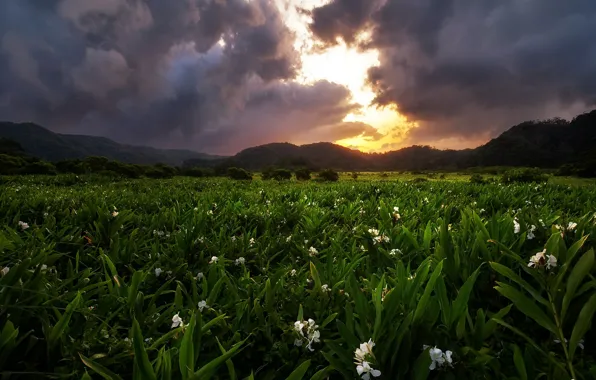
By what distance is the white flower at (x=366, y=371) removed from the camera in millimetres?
1191

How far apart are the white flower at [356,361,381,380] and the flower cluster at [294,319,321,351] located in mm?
323

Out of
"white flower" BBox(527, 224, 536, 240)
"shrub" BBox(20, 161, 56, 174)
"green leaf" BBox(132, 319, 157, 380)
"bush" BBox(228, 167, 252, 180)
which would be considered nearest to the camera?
"green leaf" BBox(132, 319, 157, 380)

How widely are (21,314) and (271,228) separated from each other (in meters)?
3.07

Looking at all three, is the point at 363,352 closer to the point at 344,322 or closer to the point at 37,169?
the point at 344,322

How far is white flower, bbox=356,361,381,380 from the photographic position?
119 centimetres

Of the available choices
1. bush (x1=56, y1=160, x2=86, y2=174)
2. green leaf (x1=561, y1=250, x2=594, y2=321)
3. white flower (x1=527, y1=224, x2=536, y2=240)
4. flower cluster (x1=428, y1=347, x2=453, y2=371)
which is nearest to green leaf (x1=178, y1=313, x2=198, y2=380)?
flower cluster (x1=428, y1=347, x2=453, y2=371)

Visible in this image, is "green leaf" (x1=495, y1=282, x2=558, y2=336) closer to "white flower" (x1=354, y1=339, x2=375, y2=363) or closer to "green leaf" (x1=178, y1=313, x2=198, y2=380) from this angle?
"white flower" (x1=354, y1=339, x2=375, y2=363)

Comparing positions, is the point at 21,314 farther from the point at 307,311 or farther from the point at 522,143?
the point at 522,143

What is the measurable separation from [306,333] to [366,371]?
1.36 feet

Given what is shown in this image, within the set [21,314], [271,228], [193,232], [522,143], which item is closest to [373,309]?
[21,314]

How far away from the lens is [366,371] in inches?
48.5

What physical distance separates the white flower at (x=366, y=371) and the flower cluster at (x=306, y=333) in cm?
32

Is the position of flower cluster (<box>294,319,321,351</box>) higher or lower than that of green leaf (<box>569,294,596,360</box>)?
lower

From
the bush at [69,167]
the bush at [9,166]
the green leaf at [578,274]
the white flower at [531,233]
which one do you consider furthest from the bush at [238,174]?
the green leaf at [578,274]
